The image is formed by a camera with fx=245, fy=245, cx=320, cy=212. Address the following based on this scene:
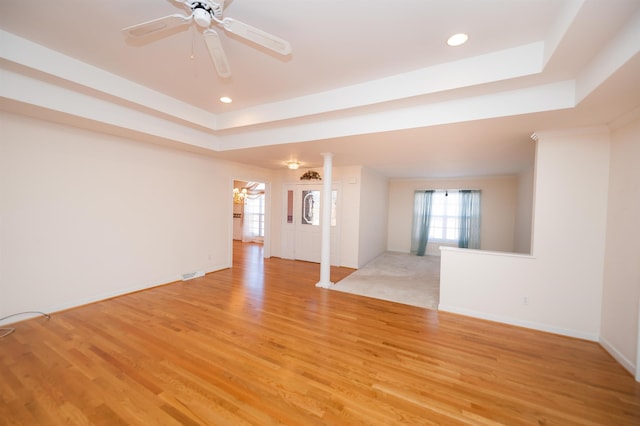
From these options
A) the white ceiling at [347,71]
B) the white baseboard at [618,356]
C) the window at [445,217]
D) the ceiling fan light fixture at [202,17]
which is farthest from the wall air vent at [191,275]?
the window at [445,217]

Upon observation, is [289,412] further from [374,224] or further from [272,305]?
[374,224]

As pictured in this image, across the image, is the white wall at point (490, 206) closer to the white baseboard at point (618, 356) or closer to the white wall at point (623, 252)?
the white wall at point (623, 252)

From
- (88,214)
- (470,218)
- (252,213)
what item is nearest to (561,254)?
(470,218)

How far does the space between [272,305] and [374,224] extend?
13.2ft

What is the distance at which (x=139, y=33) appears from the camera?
168 centimetres

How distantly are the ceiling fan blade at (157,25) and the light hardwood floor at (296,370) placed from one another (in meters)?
2.56

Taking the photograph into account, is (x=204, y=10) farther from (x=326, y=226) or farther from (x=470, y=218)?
(x=470, y=218)

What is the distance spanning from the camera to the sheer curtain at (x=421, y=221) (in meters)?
7.41

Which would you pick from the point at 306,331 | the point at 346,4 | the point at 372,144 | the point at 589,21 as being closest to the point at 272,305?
the point at 306,331

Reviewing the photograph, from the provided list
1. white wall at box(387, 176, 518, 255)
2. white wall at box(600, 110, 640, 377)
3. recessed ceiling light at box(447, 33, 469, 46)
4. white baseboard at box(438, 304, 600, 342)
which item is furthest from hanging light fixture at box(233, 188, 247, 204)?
white wall at box(600, 110, 640, 377)

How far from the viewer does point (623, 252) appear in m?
2.38

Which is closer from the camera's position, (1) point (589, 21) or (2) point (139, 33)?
(1) point (589, 21)

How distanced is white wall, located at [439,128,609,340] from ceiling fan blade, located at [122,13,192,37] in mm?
3796

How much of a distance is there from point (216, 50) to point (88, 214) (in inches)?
123
